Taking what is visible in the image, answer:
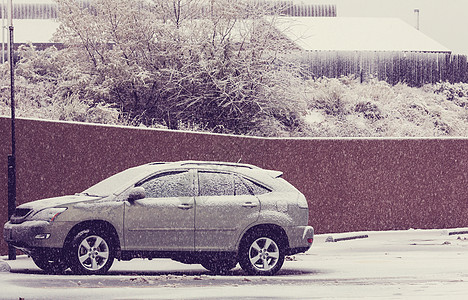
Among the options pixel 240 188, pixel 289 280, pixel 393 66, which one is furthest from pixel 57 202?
pixel 393 66

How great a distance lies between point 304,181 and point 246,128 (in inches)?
276

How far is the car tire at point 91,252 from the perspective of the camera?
43.5ft

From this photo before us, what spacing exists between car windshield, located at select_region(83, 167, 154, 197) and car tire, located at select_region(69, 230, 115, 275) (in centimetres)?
74

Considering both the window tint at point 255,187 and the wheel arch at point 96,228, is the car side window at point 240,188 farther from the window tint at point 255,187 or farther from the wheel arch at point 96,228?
the wheel arch at point 96,228

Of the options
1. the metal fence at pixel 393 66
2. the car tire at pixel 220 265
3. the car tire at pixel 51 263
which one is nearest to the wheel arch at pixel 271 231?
the car tire at pixel 220 265

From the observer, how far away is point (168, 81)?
2812cm

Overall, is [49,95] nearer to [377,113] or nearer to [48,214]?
[377,113]

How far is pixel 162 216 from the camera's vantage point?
13.7m

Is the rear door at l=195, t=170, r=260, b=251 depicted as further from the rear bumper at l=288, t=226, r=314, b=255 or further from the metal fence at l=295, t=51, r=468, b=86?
the metal fence at l=295, t=51, r=468, b=86

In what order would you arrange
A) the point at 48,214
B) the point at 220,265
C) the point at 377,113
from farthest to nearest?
the point at 377,113
the point at 220,265
the point at 48,214

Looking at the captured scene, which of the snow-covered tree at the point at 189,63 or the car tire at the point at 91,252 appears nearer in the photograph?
the car tire at the point at 91,252

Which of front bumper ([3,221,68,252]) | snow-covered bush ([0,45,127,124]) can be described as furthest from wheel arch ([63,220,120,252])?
snow-covered bush ([0,45,127,124])

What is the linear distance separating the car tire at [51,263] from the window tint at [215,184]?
243cm

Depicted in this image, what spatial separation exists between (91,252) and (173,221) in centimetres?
135
